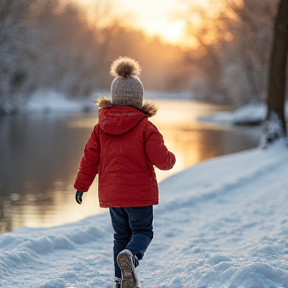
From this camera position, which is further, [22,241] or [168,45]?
[168,45]

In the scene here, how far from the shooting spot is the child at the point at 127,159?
3701 mm

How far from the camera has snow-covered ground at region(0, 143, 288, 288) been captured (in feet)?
12.6

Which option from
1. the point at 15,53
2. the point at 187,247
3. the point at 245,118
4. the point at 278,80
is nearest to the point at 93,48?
the point at 15,53

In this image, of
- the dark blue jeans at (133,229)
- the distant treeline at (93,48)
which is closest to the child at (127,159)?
the dark blue jeans at (133,229)

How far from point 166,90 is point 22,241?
3602 inches

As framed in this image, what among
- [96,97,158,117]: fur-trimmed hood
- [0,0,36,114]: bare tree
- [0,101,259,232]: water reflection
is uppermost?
[0,0,36,114]: bare tree

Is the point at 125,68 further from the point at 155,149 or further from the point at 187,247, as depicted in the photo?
the point at 187,247

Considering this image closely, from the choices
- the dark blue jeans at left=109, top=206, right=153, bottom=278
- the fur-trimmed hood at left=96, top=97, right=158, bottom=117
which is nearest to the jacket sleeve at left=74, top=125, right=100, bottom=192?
the fur-trimmed hood at left=96, top=97, right=158, bottom=117

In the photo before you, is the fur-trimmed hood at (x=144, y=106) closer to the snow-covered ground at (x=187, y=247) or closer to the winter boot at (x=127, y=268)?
the winter boot at (x=127, y=268)

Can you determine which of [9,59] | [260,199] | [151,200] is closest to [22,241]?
[151,200]

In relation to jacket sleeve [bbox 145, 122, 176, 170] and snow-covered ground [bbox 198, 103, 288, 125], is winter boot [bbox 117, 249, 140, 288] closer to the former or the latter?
jacket sleeve [bbox 145, 122, 176, 170]

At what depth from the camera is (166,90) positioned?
314ft

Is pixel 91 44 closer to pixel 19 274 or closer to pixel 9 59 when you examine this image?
pixel 9 59

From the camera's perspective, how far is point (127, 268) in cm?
353
